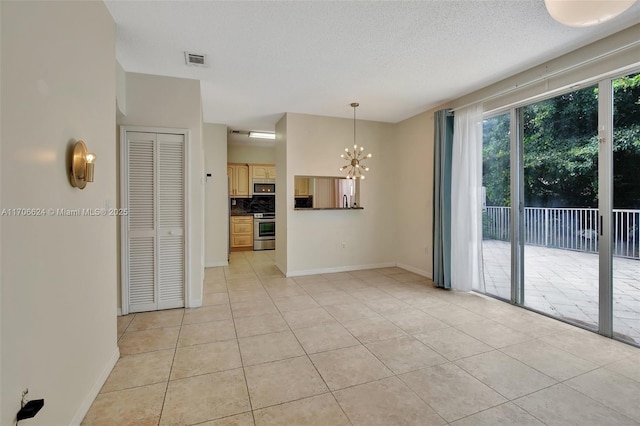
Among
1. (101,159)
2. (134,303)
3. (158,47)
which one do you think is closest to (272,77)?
(158,47)

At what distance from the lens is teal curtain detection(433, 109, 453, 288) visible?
4391 millimetres

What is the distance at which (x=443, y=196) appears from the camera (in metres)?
4.43

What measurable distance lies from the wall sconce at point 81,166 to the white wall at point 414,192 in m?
4.51

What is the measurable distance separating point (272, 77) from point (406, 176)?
3120 millimetres

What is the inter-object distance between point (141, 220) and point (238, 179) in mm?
4526

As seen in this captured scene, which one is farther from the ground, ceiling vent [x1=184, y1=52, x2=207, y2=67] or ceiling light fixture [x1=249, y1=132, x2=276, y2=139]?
ceiling light fixture [x1=249, y1=132, x2=276, y2=139]

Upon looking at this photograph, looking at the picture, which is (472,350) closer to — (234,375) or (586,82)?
(234,375)

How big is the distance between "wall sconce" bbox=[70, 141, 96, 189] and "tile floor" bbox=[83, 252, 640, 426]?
1438 mm

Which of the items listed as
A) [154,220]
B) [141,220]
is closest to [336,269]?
[154,220]

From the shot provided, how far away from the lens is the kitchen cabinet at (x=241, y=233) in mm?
7895

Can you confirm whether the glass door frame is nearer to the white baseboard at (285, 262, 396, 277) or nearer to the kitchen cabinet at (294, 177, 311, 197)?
the white baseboard at (285, 262, 396, 277)

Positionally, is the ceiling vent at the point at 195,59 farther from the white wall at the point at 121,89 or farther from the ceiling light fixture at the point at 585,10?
the ceiling light fixture at the point at 585,10

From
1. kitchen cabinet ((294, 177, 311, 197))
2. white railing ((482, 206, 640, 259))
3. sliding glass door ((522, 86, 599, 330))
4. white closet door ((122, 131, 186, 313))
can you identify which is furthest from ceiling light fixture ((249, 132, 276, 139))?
sliding glass door ((522, 86, 599, 330))

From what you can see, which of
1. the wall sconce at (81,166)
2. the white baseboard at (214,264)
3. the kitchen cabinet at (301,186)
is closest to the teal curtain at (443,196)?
the kitchen cabinet at (301,186)
